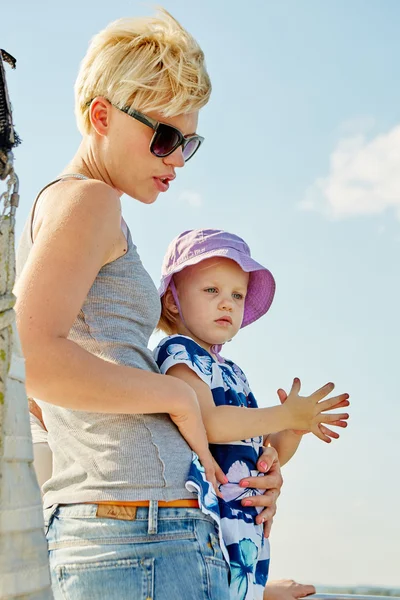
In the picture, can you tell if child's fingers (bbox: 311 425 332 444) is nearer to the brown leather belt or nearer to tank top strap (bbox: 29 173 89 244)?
the brown leather belt

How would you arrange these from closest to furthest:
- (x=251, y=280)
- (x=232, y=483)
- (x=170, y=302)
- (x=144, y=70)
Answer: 1. (x=144, y=70)
2. (x=232, y=483)
3. (x=170, y=302)
4. (x=251, y=280)

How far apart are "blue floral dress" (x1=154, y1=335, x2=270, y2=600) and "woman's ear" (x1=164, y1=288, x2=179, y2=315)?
1.21 feet

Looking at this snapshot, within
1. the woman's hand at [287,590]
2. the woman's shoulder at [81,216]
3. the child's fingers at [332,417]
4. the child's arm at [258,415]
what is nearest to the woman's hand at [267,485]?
the child's arm at [258,415]

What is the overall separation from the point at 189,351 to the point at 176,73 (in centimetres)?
111

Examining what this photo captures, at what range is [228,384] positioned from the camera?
10.7ft

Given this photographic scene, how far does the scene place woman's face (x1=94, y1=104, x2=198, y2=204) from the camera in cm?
262

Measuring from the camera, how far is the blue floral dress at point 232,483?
8.09 ft

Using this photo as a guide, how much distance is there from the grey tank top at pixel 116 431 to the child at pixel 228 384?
5.0 inches

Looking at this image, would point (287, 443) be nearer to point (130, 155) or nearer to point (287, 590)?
point (287, 590)

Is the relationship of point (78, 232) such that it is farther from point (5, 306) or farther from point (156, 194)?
point (5, 306)

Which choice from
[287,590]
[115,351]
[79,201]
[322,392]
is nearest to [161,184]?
[79,201]

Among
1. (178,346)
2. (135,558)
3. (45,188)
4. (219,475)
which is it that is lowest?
(135,558)

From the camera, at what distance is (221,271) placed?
360 centimetres

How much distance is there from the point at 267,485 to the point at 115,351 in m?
0.97
